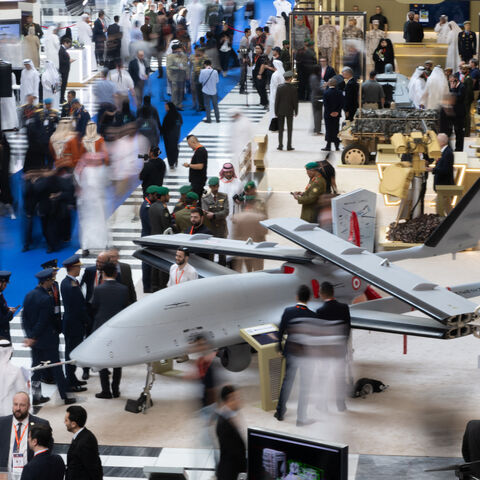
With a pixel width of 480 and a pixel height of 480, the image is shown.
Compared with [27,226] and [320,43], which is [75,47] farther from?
[27,226]

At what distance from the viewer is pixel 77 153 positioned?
60.3ft

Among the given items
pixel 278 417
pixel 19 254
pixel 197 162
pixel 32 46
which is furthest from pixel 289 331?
pixel 32 46

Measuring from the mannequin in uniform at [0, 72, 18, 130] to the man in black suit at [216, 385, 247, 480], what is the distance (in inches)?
754

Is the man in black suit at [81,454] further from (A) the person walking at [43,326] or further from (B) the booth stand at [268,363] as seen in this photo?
(B) the booth stand at [268,363]

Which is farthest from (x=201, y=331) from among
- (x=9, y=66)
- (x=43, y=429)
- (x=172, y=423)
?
(x=9, y=66)

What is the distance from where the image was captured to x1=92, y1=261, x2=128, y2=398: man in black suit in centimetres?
1166

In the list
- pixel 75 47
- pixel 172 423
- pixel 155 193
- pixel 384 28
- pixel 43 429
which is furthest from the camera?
pixel 384 28

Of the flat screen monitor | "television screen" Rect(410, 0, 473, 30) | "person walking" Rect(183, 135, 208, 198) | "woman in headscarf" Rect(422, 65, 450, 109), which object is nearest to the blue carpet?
"person walking" Rect(183, 135, 208, 198)

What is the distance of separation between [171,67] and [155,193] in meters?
15.2

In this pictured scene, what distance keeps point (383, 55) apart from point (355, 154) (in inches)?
404

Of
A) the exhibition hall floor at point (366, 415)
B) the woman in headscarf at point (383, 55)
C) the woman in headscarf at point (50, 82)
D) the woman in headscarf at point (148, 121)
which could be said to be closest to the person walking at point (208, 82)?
the woman in headscarf at point (50, 82)

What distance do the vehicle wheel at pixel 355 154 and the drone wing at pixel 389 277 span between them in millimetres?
11627

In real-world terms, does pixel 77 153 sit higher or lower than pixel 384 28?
lower

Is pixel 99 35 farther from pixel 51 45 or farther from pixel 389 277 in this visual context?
pixel 389 277
